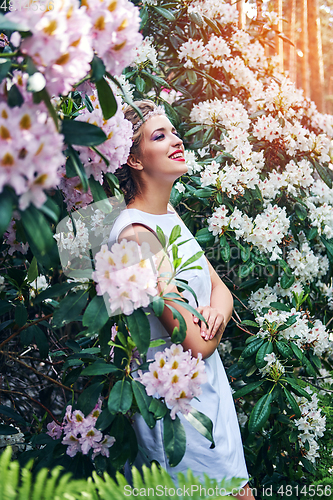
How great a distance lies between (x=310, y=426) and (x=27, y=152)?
1.66 meters

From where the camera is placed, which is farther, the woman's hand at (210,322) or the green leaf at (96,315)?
the woman's hand at (210,322)

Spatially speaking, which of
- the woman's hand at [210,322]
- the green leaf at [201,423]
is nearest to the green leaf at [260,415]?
the woman's hand at [210,322]

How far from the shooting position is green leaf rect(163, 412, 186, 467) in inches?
34.3

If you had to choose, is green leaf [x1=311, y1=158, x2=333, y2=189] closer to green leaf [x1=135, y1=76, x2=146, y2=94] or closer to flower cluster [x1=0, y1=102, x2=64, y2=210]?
green leaf [x1=135, y1=76, x2=146, y2=94]

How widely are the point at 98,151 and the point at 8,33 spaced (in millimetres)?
358

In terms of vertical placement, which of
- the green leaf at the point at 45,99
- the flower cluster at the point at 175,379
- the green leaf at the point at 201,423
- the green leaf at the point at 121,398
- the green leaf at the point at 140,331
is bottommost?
the green leaf at the point at 201,423

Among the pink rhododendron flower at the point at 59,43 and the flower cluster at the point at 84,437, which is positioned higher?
the pink rhododendron flower at the point at 59,43

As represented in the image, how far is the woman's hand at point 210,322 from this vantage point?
3.90ft

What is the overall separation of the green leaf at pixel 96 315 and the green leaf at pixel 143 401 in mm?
237

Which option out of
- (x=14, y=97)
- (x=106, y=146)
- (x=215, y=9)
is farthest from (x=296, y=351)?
(x=215, y=9)

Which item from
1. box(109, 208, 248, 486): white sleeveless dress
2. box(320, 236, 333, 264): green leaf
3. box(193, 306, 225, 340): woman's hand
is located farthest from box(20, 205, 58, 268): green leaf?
box(320, 236, 333, 264): green leaf

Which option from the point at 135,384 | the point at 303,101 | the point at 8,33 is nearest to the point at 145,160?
the point at 8,33

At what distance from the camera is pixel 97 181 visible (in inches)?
35.6

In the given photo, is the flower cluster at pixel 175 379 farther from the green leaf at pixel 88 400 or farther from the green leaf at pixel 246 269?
the green leaf at pixel 246 269
